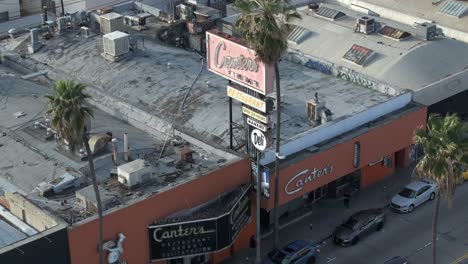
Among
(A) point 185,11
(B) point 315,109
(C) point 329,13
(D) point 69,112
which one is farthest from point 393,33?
(D) point 69,112

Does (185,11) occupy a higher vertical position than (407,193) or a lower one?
higher

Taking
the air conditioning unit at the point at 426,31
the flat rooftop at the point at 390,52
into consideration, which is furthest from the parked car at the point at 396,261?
the air conditioning unit at the point at 426,31

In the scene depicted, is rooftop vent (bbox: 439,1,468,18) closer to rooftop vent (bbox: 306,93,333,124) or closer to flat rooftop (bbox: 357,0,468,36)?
flat rooftop (bbox: 357,0,468,36)

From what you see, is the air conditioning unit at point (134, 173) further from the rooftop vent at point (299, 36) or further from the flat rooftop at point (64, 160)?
the rooftop vent at point (299, 36)

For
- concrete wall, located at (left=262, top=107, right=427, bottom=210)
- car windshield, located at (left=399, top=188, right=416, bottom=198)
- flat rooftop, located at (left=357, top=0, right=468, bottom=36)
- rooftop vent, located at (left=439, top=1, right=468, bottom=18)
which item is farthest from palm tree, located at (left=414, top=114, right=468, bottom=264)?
rooftop vent, located at (left=439, top=1, right=468, bottom=18)

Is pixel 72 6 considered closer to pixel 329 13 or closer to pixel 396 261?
pixel 329 13

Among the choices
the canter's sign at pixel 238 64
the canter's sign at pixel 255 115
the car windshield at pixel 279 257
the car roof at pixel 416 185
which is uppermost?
the canter's sign at pixel 238 64

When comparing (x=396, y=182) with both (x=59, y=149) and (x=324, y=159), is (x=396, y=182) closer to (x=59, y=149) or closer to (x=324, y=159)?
(x=324, y=159)

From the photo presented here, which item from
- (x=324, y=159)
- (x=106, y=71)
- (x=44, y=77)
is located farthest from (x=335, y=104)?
(x=44, y=77)

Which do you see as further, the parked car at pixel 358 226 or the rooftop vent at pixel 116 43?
the rooftop vent at pixel 116 43
